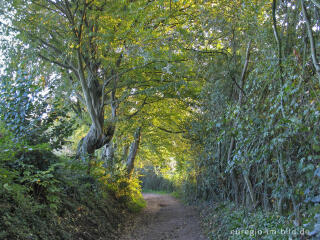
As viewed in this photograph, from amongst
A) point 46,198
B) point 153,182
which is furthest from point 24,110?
point 153,182

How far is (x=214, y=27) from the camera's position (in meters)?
6.82

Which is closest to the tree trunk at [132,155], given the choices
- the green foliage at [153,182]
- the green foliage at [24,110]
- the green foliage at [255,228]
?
the green foliage at [255,228]

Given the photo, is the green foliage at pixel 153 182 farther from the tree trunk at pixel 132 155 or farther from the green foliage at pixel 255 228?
the green foliage at pixel 255 228

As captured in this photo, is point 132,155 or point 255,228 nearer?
point 255,228

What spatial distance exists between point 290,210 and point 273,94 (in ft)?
7.34

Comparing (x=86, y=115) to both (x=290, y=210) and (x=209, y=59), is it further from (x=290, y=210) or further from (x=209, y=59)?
(x=290, y=210)

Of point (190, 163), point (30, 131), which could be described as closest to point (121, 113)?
point (190, 163)

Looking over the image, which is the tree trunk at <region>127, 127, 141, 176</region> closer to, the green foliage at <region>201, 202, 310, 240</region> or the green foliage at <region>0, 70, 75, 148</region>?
the green foliage at <region>201, 202, 310, 240</region>

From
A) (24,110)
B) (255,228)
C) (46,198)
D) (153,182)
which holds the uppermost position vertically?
(24,110)

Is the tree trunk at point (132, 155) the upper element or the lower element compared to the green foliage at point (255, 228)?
upper

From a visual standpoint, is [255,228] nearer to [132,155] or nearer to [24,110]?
[24,110]

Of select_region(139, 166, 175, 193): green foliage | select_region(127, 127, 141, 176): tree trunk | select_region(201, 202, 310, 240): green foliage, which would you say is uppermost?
select_region(127, 127, 141, 176): tree trunk

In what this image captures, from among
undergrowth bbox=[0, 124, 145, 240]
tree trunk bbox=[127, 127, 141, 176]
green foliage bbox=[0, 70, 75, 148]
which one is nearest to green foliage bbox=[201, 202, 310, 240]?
undergrowth bbox=[0, 124, 145, 240]

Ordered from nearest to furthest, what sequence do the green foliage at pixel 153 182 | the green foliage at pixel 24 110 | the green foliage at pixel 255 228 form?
1. the green foliage at pixel 255 228
2. the green foliage at pixel 24 110
3. the green foliage at pixel 153 182
